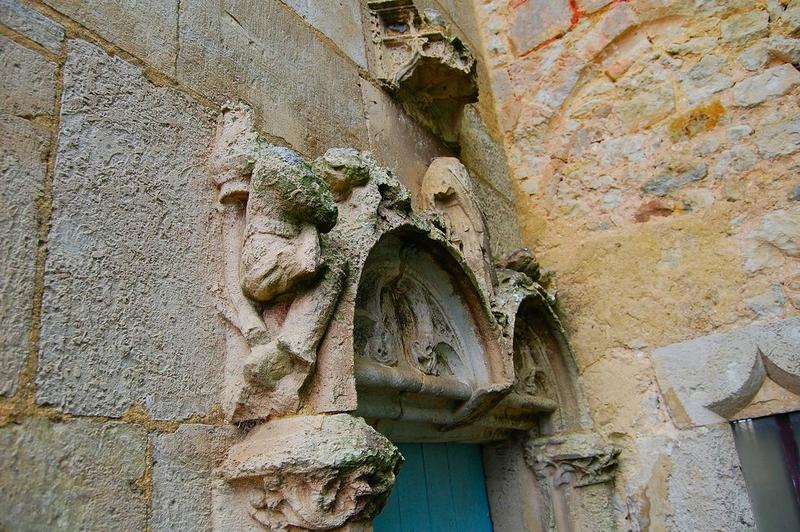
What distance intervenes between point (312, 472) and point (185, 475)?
0.25 m

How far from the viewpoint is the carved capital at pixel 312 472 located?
114 centimetres

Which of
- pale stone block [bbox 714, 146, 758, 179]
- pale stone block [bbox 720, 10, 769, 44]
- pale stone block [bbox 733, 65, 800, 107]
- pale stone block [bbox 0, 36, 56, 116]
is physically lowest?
pale stone block [bbox 0, 36, 56, 116]

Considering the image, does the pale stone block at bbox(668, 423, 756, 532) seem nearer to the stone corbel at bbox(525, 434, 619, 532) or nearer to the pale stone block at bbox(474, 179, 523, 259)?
the stone corbel at bbox(525, 434, 619, 532)

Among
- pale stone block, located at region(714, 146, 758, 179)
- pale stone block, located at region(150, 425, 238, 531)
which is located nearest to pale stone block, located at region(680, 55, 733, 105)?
pale stone block, located at region(714, 146, 758, 179)

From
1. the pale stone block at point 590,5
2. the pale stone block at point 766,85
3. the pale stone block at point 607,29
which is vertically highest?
the pale stone block at point 590,5

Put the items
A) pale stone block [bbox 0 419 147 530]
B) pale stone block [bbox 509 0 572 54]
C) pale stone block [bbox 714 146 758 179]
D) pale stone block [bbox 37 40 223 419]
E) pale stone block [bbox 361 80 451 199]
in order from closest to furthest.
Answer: pale stone block [bbox 0 419 147 530]
pale stone block [bbox 37 40 223 419]
pale stone block [bbox 361 80 451 199]
pale stone block [bbox 714 146 758 179]
pale stone block [bbox 509 0 572 54]

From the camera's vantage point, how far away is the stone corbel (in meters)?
2.32

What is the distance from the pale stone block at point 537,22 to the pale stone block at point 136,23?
7.04ft

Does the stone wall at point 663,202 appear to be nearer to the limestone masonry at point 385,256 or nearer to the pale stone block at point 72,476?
the limestone masonry at point 385,256

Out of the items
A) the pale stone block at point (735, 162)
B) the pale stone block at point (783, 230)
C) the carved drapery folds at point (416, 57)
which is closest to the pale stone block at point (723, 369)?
the pale stone block at point (783, 230)

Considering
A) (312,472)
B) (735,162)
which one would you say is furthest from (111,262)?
(735,162)

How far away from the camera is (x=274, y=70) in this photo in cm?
176

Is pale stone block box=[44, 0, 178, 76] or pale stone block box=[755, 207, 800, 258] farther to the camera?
pale stone block box=[755, 207, 800, 258]

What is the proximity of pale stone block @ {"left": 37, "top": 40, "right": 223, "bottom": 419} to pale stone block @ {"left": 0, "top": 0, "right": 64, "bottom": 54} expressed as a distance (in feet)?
0.11
